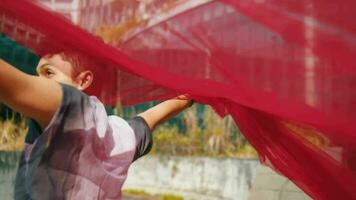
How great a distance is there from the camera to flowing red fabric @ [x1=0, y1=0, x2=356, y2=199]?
1291mm

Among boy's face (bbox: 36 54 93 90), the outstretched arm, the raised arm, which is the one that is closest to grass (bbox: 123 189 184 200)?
the outstretched arm

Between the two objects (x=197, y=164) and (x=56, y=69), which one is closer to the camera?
(x=56, y=69)

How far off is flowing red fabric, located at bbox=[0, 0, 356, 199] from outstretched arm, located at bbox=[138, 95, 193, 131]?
0.92ft

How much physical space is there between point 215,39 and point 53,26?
38cm

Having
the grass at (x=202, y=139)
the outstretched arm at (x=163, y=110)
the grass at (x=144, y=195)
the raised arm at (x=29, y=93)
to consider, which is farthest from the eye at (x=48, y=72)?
the grass at (x=202, y=139)

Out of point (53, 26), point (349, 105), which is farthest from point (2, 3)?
point (349, 105)

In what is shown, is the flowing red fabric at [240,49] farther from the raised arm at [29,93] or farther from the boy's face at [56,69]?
the raised arm at [29,93]

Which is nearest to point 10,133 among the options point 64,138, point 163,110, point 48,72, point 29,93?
point 163,110

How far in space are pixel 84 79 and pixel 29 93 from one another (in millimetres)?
296

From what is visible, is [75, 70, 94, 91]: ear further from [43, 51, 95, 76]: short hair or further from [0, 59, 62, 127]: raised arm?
[0, 59, 62, 127]: raised arm

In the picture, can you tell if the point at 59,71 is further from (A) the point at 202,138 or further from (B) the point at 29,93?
(A) the point at 202,138

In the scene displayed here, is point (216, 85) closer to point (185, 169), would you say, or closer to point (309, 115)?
point (309, 115)

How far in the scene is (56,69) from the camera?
1446mm

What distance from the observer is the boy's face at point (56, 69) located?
56.3 inches
